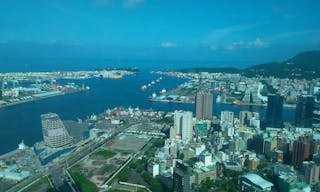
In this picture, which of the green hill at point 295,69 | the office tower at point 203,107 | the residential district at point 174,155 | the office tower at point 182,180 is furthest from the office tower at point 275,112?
the green hill at point 295,69

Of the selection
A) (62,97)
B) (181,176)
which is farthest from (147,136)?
(62,97)

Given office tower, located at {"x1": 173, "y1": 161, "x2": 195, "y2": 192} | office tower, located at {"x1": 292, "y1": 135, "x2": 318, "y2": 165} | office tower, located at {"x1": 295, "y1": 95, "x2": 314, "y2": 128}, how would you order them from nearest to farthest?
office tower, located at {"x1": 173, "y1": 161, "x2": 195, "y2": 192} → office tower, located at {"x1": 292, "y1": 135, "x2": 318, "y2": 165} → office tower, located at {"x1": 295, "y1": 95, "x2": 314, "y2": 128}

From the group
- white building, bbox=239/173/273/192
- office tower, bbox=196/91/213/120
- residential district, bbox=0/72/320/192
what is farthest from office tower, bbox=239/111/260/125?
white building, bbox=239/173/273/192

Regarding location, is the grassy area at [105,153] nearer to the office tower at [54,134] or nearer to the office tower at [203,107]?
the office tower at [54,134]

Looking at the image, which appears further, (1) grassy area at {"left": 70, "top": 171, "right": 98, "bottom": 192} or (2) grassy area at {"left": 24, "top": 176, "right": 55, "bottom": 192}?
(1) grassy area at {"left": 70, "top": 171, "right": 98, "bottom": 192}

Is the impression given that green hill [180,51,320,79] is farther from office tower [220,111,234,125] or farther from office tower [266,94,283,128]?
office tower [220,111,234,125]

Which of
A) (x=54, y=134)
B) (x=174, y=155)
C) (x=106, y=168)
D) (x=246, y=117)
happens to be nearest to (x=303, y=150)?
(x=174, y=155)
